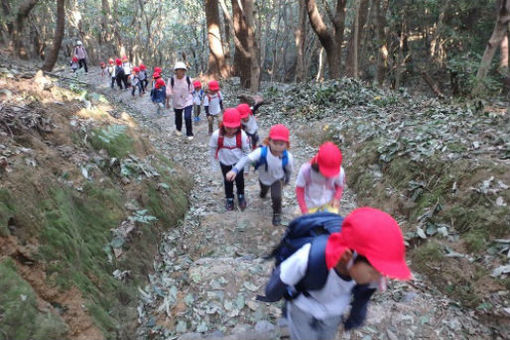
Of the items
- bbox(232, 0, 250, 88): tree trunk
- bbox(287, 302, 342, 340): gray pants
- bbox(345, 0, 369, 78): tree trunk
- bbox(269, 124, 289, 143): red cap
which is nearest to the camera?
bbox(287, 302, 342, 340): gray pants

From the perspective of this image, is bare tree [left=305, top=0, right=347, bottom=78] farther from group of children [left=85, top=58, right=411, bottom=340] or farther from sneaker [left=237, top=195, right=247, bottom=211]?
group of children [left=85, top=58, right=411, bottom=340]

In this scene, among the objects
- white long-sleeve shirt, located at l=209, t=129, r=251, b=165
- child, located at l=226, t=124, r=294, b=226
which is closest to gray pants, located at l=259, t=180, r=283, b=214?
child, located at l=226, t=124, r=294, b=226

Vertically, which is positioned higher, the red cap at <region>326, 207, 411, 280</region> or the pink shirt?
the pink shirt

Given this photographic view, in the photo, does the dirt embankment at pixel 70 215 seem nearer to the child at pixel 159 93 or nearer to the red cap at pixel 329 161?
the red cap at pixel 329 161

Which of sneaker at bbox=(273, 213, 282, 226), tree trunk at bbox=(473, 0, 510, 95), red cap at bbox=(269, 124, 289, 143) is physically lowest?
sneaker at bbox=(273, 213, 282, 226)

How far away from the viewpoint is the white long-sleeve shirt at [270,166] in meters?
5.14

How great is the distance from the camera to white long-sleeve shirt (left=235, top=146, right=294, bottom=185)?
5137 mm

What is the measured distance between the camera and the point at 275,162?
→ 17.3ft

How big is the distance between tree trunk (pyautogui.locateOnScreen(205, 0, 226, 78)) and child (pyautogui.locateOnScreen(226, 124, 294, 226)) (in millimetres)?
13465

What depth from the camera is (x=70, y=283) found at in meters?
3.05

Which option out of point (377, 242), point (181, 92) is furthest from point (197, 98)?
point (377, 242)

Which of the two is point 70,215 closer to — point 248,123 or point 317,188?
point 317,188

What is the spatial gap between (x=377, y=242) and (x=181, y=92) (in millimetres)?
8679

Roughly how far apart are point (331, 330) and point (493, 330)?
89.6 inches
